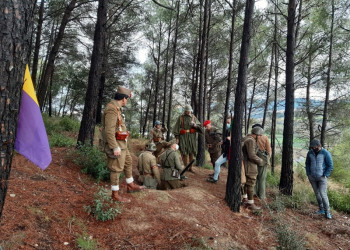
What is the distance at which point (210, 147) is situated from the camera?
8.29 m

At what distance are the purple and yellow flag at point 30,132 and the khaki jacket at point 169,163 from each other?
14.0ft

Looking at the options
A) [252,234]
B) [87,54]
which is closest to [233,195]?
[252,234]

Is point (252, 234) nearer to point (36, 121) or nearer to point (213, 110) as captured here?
point (36, 121)

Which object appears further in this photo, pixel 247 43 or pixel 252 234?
pixel 247 43

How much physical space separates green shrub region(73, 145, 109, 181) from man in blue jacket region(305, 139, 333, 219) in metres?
5.59

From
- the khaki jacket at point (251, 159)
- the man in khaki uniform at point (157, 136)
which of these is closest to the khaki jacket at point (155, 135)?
the man in khaki uniform at point (157, 136)

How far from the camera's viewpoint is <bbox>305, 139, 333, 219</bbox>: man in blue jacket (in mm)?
5871

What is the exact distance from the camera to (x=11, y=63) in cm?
163

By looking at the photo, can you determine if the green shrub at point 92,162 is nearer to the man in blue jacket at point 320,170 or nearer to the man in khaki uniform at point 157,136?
the man in khaki uniform at point 157,136

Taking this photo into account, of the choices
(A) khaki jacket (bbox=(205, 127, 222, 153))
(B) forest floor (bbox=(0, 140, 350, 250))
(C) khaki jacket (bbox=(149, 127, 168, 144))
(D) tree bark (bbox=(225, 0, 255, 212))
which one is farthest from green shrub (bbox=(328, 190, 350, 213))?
(C) khaki jacket (bbox=(149, 127, 168, 144))

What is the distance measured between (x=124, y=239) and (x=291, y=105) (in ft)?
20.7

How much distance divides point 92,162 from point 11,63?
13.3ft

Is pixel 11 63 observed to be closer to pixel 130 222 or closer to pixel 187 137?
pixel 130 222

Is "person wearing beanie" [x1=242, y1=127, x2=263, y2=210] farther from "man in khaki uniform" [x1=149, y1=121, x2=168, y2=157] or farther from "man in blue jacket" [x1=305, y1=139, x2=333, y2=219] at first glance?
"man in khaki uniform" [x1=149, y1=121, x2=168, y2=157]
